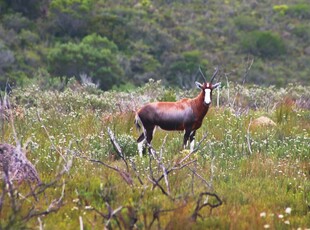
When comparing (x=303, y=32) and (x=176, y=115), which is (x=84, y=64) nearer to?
(x=303, y=32)

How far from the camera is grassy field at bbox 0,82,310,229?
538 centimetres

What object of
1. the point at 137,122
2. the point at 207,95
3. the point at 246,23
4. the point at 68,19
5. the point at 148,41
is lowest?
the point at 137,122

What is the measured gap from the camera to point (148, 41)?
1473 inches

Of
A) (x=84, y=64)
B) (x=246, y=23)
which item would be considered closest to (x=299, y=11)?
(x=246, y=23)

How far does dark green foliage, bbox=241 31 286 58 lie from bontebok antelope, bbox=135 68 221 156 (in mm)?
28878

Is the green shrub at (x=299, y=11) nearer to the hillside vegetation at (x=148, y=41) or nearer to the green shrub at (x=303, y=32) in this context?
the hillside vegetation at (x=148, y=41)

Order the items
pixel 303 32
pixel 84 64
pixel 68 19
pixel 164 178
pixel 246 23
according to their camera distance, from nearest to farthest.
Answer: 1. pixel 164 178
2. pixel 84 64
3. pixel 68 19
4. pixel 303 32
5. pixel 246 23

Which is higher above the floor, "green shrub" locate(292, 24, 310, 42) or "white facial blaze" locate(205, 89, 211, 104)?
"green shrub" locate(292, 24, 310, 42)

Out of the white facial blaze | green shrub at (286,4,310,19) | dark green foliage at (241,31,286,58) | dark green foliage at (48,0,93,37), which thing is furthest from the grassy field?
green shrub at (286,4,310,19)

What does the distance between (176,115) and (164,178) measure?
94.3 inches

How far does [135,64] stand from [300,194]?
92.6 feet

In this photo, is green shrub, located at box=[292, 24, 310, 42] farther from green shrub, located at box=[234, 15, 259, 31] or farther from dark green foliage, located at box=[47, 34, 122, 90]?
dark green foliage, located at box=[47, 34, 122, 90]

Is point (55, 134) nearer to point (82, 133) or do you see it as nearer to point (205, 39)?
point (82, 133)

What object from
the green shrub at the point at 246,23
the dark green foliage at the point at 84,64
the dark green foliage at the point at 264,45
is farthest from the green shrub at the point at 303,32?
the dark green foliage at the point at 84,64
